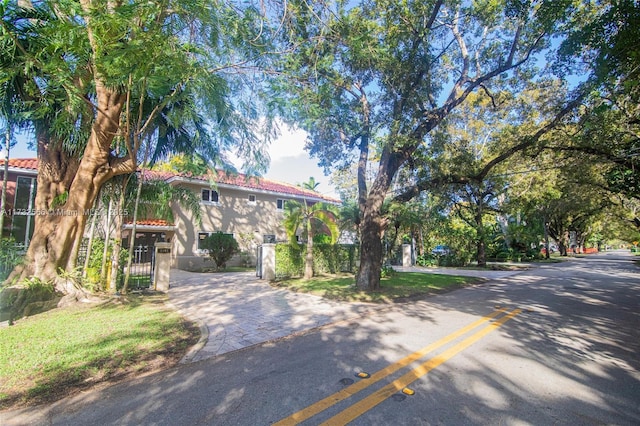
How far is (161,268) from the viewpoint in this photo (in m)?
10.7

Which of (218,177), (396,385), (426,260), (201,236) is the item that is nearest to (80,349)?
(396,385)

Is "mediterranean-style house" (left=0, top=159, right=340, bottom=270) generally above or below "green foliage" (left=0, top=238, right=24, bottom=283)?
above

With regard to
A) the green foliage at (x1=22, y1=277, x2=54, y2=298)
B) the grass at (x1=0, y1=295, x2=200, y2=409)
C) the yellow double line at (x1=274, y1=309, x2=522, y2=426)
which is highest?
the green foliage at (x1=22, y1=277, x2=54, y2=298)

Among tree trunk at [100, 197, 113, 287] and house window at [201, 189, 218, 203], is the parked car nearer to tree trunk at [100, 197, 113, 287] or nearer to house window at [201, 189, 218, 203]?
house window at [201, 189, 218, 203]

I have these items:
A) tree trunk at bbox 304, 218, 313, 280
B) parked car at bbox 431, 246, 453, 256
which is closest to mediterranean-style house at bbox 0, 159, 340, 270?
tree trunk at bbox 304, 218, 313, 280

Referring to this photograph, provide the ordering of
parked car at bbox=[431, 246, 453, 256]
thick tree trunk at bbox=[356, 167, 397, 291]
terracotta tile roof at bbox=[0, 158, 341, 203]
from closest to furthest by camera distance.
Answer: thick tree trunk at bbox=[356, 167, 397, 291], terracotta tile roof at bbox=[0, 158, 341, 203], parked car at bbox=[431, 246, 453, 256]

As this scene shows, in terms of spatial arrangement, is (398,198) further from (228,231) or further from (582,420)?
(228,231)

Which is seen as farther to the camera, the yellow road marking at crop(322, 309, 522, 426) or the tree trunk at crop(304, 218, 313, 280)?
the tree trunk at crop(304, 218, 313, 280)

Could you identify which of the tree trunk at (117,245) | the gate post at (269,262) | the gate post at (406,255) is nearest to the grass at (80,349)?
the tree trunk at (117,245)

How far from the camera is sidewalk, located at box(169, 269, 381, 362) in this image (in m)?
5.49

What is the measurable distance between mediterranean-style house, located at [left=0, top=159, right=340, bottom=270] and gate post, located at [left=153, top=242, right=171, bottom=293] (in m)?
5.28

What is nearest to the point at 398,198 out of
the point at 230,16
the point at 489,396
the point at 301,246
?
the point at 301,246

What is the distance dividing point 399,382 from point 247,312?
4.84m

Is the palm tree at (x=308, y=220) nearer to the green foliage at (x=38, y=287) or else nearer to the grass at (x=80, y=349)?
the grass at (x=80, y=349)
